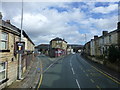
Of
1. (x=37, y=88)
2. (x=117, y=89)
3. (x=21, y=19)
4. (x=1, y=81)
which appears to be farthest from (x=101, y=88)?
(x=21, y=19)

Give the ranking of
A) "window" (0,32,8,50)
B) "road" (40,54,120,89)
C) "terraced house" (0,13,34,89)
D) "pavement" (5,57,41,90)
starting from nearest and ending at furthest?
"terraced house" (0,13,34,89)
"window" (0,32,8,50)
"pavement" (5,57,41,90)
"road" (40,54,120,89)

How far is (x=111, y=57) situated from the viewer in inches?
812

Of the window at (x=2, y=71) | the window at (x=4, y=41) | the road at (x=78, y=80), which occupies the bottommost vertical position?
the road at (x=78, y=80)

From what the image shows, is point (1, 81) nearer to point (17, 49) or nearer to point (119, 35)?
point (17, 49)

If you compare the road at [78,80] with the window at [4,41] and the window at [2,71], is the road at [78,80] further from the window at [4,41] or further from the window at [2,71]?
the window at [4,41]

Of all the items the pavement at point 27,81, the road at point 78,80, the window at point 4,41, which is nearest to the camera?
the window at point 4,41

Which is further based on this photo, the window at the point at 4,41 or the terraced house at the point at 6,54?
the window at the point at 4,41

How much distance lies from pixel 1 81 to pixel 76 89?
255 inches

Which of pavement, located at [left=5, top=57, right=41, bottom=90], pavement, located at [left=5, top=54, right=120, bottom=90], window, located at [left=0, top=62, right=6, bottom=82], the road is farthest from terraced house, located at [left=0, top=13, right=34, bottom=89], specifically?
the road

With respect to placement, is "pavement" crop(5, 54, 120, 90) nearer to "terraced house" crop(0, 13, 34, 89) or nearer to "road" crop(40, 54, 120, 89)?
"road" crop(40, 54, 120, 89)

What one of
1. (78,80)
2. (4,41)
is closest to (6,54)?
(4,41)

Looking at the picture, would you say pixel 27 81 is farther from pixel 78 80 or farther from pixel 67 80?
pixel 78 80

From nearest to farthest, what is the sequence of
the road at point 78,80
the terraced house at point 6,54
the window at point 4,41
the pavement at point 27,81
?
1. the terraced house at point 6,54
2. the window at point 4,41
3. the pavement at point 27,81
4. the road at point 78,80

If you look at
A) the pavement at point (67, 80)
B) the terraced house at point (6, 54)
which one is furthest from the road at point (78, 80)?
the terraced house at point (6, 54)
